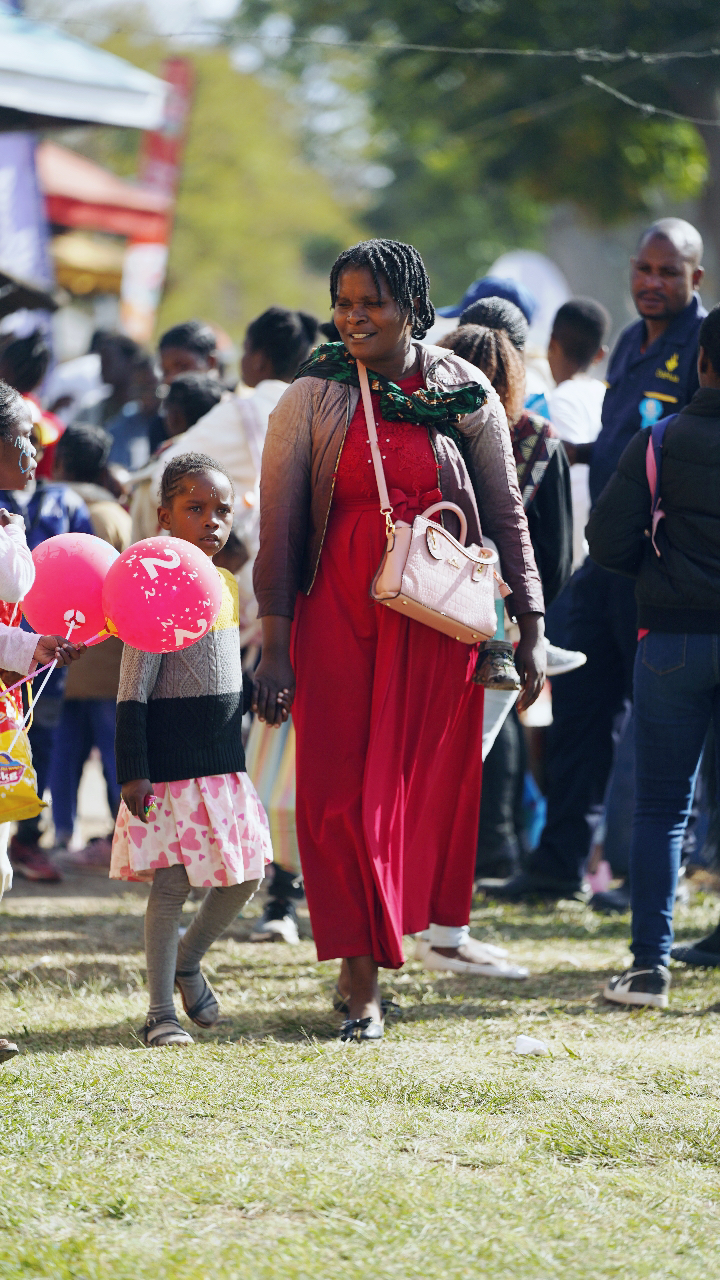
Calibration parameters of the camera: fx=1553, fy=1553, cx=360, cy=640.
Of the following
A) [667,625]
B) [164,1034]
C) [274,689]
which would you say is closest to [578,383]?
[667,625]

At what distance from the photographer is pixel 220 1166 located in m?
3.11

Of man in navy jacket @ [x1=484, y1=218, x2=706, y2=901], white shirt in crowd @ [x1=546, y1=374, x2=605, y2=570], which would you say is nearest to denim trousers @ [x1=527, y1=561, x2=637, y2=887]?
man in navy jacket @ [x1=484, y1=218, x2=706, y2=901]

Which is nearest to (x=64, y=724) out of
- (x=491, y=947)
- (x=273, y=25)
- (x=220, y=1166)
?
(x=491, y=947)

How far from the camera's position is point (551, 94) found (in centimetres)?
1581

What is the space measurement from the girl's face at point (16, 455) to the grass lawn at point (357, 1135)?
1.48m

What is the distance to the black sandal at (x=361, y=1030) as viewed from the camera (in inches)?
167

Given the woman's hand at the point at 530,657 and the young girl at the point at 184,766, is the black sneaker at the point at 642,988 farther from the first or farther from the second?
the young girl at the point at 184,766

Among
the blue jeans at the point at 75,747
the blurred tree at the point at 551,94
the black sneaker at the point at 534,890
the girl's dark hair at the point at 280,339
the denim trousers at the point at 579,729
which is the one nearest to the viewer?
the girl's dark hair at the point at 280,339

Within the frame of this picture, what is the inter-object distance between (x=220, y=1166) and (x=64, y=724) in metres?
4.09

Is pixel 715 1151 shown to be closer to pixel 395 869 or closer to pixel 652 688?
pixel 395 869

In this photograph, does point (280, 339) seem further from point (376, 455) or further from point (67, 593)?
point (67, 593)

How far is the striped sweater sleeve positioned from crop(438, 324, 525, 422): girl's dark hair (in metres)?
1.59

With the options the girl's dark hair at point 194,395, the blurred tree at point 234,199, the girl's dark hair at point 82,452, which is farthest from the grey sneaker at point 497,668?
the blurred tree at point 234,199

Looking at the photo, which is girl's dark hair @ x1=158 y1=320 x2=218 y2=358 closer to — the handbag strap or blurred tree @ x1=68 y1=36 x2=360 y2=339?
the handbag strap
